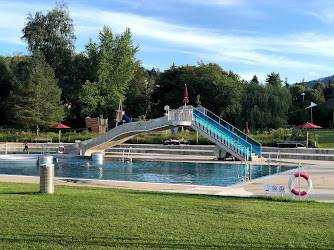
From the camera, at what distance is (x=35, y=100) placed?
1997 inches

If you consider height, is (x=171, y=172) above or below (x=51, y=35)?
below

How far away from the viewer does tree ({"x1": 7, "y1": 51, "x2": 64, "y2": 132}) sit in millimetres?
50875

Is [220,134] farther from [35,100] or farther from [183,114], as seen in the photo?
[35,100]

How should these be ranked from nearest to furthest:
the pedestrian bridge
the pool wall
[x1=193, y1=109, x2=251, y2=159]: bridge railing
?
[x1=193, y1=109, x2=251, y2=159]: bridge railing
the pedestrian bridge
the pool wall

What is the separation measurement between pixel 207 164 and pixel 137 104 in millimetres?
43297

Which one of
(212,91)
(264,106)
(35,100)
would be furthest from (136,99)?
(264,106)

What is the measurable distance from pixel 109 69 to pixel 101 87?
9.92 ft

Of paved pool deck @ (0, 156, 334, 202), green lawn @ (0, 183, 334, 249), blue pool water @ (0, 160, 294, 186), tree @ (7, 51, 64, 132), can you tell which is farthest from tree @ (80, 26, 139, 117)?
green lawn @ (0, 183, 334, 249)

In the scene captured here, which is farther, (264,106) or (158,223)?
(264,106)

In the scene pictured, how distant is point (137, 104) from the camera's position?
67.8 m

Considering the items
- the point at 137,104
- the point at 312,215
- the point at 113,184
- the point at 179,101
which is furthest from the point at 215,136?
the point at 137,104

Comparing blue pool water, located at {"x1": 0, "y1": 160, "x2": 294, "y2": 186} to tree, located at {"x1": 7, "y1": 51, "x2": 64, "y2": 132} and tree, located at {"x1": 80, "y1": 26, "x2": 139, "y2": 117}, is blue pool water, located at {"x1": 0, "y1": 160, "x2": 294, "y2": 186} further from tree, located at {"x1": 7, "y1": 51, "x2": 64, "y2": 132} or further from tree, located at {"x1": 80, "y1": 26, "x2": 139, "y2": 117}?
tree, located at {"x1": 80, "y1": 26, "x2": 139, "y2": 117}

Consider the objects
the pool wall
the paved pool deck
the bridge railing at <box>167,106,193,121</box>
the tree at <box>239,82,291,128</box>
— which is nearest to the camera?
the paved pool deck

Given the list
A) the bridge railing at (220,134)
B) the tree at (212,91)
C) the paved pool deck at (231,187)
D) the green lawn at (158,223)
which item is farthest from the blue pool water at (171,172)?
the tree at (212,91)
